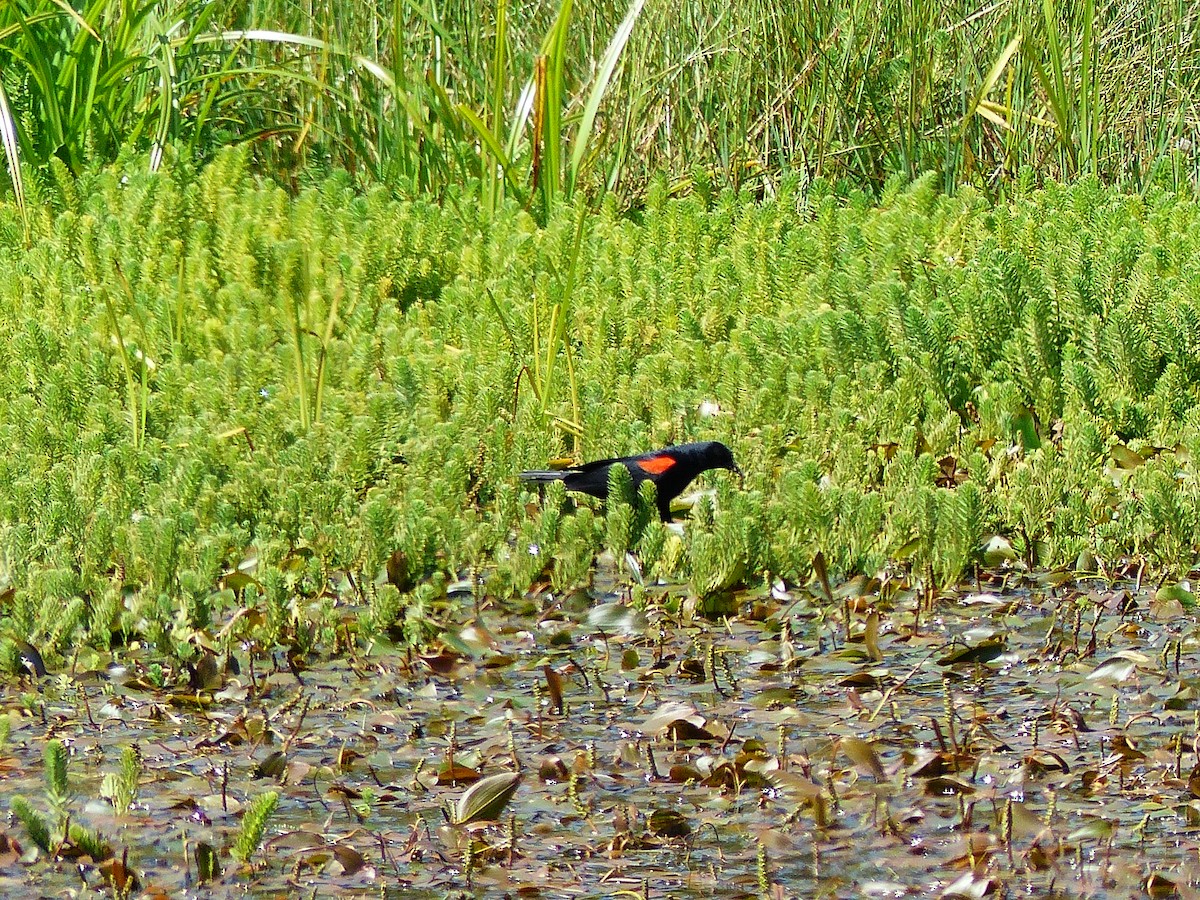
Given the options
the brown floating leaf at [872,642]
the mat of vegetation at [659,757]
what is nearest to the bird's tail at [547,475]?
the mat of vegetation at [659,757]

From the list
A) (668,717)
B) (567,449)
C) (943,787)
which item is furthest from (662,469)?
(943,787)

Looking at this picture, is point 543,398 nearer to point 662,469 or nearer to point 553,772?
point 662,469

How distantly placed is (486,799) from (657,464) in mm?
1559


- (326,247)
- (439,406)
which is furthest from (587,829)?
(326,247)

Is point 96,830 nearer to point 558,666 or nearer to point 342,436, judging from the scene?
point 558,666

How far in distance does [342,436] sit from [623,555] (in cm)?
92

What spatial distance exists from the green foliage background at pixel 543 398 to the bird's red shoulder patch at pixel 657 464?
0.56ft

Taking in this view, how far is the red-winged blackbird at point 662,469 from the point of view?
13.6 ft

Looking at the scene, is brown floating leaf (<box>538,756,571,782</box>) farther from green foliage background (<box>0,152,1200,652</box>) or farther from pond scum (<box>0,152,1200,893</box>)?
green foliage background (<box>0,152,1200,652</box>)

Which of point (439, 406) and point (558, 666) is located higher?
point (439, 406)

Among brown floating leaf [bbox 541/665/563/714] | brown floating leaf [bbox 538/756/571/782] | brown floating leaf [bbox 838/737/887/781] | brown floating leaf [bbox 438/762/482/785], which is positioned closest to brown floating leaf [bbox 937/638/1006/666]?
brown floating leaf [bbox 838/737/887/781]

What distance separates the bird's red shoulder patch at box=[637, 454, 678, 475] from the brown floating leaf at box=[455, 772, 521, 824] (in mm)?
1500

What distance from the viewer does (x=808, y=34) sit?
24.4ft

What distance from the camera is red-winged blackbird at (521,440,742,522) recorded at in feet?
13.6
